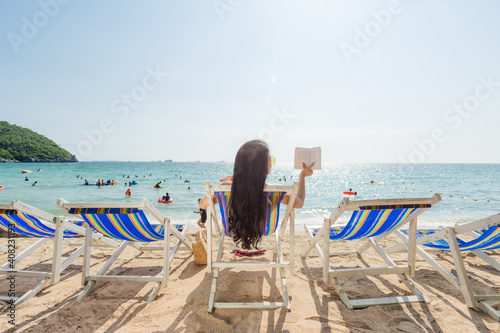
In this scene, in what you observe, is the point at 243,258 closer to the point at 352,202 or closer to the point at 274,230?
the point at 274,230

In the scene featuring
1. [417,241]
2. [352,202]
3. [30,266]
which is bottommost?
[30,266]

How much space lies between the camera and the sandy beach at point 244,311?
1.97 m

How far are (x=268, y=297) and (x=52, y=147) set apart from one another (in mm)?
96302

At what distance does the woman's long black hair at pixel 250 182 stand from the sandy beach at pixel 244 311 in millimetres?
820

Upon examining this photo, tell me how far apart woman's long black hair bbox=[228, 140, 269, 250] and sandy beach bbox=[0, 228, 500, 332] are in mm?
820

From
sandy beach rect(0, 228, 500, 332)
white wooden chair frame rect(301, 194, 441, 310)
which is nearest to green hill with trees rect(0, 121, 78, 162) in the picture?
sandy beach rect(0, 228, 500, 332)

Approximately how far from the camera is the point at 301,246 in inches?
167

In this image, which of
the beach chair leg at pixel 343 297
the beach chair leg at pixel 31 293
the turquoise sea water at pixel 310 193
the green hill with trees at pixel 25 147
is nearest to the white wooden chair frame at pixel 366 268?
the beach chair leg at pixel 343 297

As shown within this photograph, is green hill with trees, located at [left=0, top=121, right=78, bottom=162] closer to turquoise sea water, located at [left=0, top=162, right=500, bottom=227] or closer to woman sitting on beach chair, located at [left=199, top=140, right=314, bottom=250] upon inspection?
turquoise sea water, located at [left=0, top=162, right=500, bottom=227]

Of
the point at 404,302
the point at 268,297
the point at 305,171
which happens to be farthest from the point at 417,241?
the point at 268,297

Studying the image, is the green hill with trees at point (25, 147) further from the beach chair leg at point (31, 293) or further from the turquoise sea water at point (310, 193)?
the beach chair leg at point (31, 293)

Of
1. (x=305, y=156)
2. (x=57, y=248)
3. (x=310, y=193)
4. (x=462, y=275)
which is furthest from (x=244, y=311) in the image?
(x=310, y=193)

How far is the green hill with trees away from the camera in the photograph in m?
65.4

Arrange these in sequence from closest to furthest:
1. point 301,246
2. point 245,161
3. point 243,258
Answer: point 245,161 < point 243,258 < point 301,246
